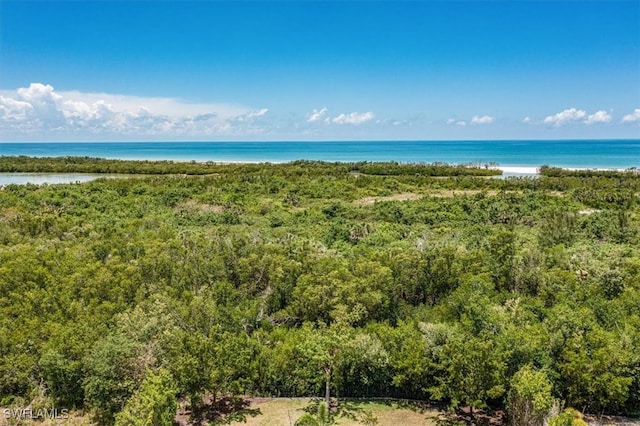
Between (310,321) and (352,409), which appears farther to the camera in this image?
(310,321)

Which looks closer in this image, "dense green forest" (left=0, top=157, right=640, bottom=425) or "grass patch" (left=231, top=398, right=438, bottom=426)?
"dense green forest" (left=0, top=157, right=640, bottom=425)

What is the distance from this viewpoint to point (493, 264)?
26.6 m

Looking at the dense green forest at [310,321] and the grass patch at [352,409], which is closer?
the dense green forest at [310,321]

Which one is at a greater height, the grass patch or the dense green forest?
the dense green forest

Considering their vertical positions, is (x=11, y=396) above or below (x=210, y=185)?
below

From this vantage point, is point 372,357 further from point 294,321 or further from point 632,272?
point 632,272

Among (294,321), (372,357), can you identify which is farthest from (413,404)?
(294,321)

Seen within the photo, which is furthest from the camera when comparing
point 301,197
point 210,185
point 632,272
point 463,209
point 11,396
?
point 210,185

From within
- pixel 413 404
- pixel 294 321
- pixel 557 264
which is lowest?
pixel 413 404

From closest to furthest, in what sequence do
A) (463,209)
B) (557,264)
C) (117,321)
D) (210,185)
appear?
(117,321) < (557,264) < (463,209) < (210,185)

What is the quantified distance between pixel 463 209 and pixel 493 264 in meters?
23.7

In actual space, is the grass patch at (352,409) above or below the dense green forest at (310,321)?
below

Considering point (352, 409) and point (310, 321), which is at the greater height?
point (310, 321)

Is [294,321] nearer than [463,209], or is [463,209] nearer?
[294,321]
